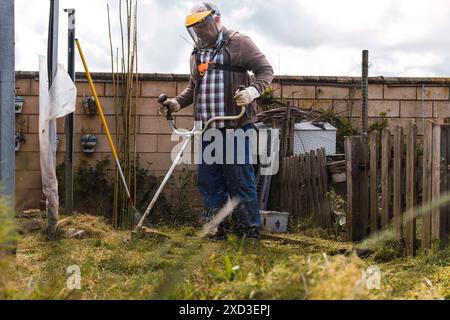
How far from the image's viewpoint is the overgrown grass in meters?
1.79

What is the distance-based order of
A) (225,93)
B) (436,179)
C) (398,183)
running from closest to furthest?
(436,179), (398,183), (225,93)

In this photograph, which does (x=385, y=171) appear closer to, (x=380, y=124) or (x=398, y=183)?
(x=398, y=183)

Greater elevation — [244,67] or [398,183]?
[244,67]

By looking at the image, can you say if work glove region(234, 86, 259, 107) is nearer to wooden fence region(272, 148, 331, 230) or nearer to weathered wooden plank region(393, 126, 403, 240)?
weathered wooden plank region(393, 126, 403, 240)

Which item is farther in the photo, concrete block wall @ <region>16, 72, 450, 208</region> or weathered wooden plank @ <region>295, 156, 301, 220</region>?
concrete block wall @ <region>16, 72, 450, 208</region>

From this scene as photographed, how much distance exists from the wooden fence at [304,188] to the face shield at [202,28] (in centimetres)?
162

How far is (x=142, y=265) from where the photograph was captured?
346 cm

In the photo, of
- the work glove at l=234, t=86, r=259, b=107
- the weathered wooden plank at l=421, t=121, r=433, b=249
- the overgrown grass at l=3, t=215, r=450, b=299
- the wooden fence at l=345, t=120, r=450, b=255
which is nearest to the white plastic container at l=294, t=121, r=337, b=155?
the overgrown grass at l=3, t=215, r=450, b=299

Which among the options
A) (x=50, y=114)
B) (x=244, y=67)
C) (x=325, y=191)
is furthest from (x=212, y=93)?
(x=325, y=191)

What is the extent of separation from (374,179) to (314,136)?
89.7 inches

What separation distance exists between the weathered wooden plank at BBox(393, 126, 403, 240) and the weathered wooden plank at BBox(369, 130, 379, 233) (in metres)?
0.31

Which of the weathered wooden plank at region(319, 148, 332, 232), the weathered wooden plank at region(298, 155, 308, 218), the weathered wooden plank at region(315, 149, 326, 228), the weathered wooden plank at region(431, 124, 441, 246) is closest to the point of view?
the weathered wooden plank at region(431, 124, 441, 246)

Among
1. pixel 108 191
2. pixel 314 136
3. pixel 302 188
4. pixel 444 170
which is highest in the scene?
pixel 314 136

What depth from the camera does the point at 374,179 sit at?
16.1ft
